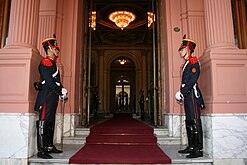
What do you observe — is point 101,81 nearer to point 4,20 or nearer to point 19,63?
point 4,20

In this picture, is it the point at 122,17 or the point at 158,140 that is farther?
the point at 122,17

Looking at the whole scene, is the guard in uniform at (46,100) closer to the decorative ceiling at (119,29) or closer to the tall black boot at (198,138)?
the tall black boot at (198,138)

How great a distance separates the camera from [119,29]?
40.4 ft

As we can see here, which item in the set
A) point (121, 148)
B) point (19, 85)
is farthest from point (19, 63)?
point (121, 148)

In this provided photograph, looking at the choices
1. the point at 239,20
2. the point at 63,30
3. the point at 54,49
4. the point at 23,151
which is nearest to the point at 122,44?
the point at 239,20

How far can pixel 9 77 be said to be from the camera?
11.6ft

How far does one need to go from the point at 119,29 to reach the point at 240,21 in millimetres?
6762

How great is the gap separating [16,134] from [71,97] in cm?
195

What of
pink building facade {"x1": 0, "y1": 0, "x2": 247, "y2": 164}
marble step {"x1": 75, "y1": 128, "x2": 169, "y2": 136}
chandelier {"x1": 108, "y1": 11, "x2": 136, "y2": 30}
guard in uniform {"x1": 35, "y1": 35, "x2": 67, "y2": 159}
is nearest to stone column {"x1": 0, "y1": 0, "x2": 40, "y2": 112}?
pink building facade {"x1": 0, "y1": 0, "x2": 247, "y2": 164}

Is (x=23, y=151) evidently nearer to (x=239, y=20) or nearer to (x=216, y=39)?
(x=216, y=39)

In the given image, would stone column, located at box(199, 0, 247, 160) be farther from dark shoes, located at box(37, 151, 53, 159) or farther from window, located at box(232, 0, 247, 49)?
window, located at box(232, 0, 247, 49)

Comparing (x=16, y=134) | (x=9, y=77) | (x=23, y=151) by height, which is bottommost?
(x=23, y=151)

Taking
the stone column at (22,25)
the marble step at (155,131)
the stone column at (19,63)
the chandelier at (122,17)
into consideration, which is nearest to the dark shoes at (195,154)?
the marble step at (155,131)

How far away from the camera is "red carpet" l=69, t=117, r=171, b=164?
335 cm
